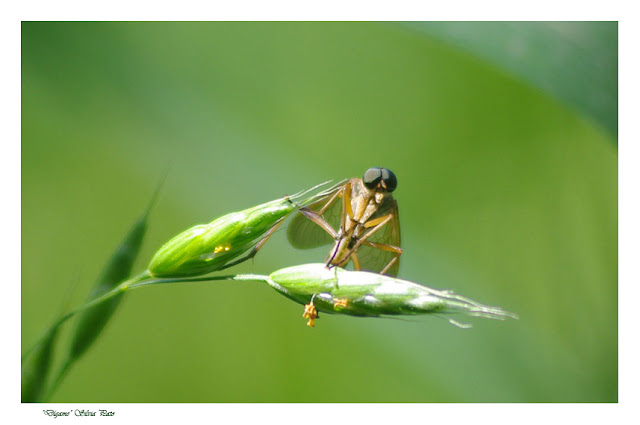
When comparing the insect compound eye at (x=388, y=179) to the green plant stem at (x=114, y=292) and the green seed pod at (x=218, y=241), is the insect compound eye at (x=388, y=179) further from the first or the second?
the green plant stem at (x=114, y=292)

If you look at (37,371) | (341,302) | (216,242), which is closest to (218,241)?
(216,242)

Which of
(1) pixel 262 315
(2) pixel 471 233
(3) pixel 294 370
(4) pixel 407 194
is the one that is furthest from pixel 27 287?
(2) pixel 471 233

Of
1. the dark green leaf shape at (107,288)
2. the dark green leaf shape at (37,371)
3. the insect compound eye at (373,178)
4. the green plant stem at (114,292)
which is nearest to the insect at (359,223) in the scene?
the insect compound eye at (373,178)

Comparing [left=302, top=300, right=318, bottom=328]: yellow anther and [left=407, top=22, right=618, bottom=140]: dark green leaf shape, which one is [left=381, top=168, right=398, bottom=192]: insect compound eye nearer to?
[left=407, top=22, right=618, bottom=140]: dark green leaf shape

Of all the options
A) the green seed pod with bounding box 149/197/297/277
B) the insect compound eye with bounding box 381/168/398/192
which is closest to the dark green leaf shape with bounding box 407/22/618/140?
the insect compound eye with bounding box 381/168/398/192

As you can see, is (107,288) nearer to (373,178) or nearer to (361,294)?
(361,294)
